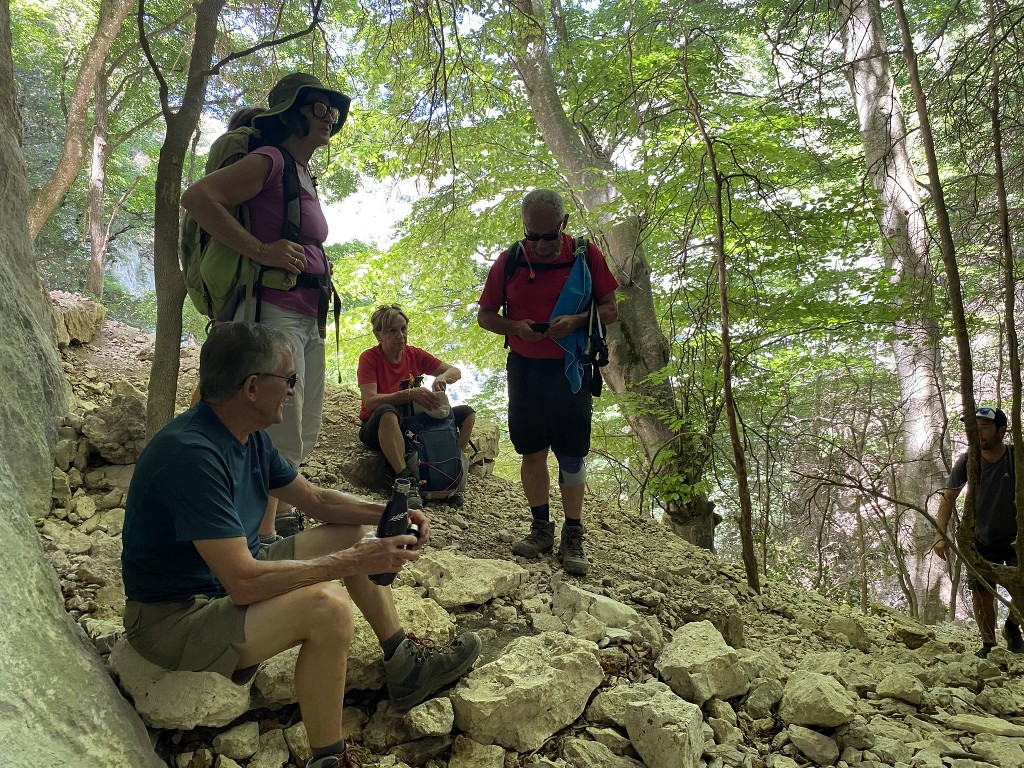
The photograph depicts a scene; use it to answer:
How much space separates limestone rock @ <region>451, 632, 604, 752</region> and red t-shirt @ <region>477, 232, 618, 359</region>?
1.57 metres

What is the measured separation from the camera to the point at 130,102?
1031 centimetres

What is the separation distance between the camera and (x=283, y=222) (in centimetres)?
253

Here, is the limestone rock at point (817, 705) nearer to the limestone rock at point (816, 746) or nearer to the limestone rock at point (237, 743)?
the limestone rock at point (816, 746)

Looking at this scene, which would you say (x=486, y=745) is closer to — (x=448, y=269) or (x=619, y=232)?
(x=619, y=232)

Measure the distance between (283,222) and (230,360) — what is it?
0.96 metres

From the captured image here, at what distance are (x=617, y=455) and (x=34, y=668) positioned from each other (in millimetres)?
5657

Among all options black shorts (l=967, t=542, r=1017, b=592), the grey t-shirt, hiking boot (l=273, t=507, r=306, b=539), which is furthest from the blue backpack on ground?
black shorts (l=967, t=542, r=1017, b=592)

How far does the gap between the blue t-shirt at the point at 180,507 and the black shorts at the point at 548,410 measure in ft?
5.79

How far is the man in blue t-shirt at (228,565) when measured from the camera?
160 centimetres

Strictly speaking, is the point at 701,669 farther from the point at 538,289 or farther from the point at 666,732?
the point at 538,289

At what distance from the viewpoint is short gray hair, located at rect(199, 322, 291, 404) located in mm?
1788

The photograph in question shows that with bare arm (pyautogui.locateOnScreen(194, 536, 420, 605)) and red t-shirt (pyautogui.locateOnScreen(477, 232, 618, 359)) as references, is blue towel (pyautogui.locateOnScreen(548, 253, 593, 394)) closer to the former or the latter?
red t-shirt (pyautogui.locateOnScreen(477, 232, 618, 359))

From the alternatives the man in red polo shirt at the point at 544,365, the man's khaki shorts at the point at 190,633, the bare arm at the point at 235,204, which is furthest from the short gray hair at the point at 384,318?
the man's khaki shorts at the point at 190,633

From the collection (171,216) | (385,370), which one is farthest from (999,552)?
(171,216)
